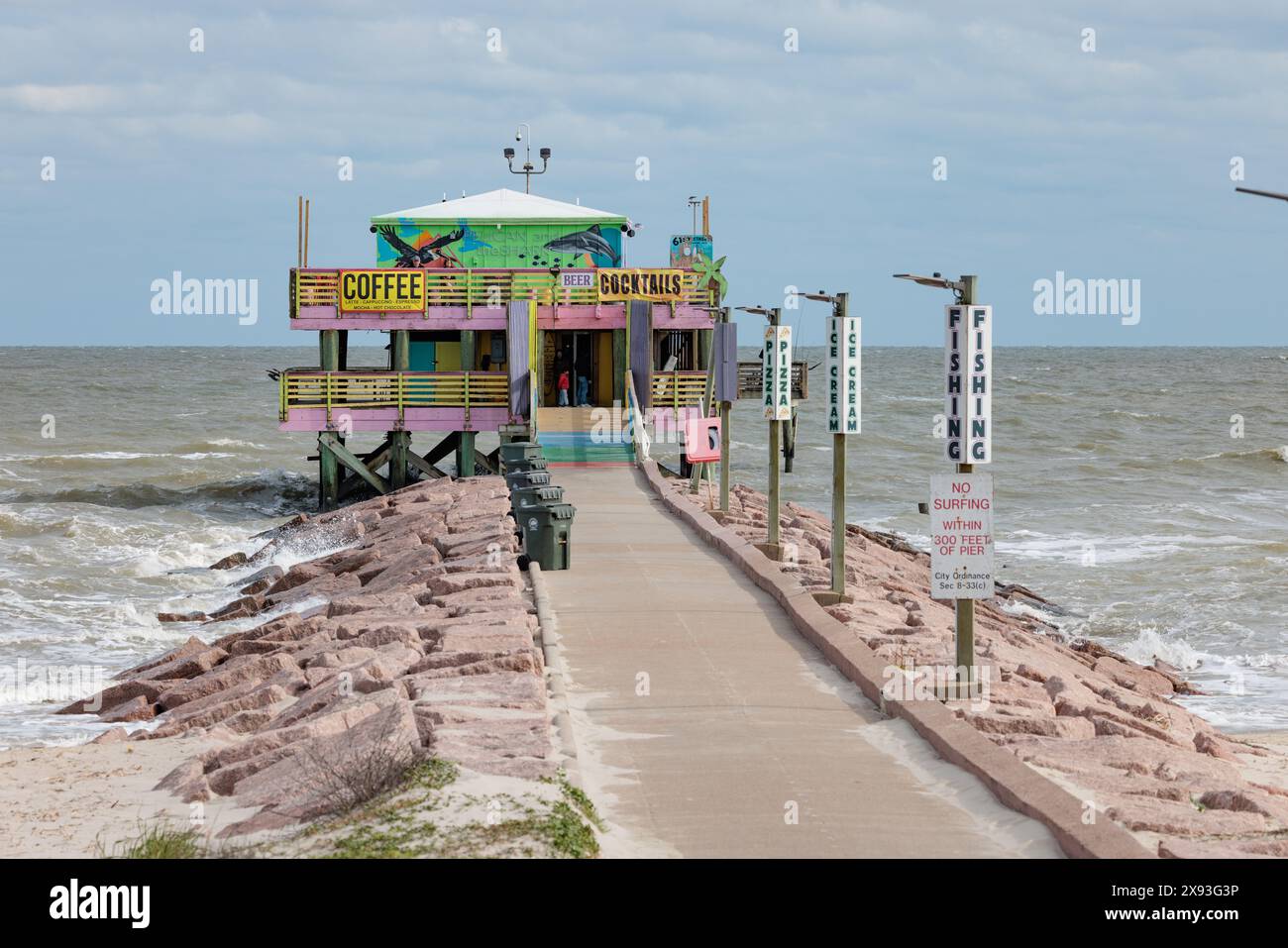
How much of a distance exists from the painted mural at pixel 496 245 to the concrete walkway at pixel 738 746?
2154 cm

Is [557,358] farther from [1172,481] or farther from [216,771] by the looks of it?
[216,771]

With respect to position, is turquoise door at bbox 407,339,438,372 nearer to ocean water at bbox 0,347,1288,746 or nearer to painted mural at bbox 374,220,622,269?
painted mural at bbox 374,220,622,269

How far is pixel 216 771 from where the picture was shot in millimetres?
11008

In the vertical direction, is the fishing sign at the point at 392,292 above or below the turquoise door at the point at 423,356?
above

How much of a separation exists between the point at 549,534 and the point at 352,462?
1796 centimetres

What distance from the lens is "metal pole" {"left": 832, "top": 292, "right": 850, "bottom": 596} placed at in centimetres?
1603

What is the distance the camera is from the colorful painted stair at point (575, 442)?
31.2 metres

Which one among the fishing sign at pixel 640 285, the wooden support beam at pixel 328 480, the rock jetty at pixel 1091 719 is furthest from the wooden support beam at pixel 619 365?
the rock jetty at pixel 1091 719

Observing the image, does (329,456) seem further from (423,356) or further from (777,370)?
(777,370)

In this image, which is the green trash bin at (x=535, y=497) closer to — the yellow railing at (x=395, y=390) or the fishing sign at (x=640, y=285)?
the yellow railing at (x=395, y=390)

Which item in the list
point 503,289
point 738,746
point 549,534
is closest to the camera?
point 738,746

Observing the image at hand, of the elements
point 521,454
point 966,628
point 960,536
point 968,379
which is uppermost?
point 968,379

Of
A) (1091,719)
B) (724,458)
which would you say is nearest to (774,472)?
(724,458)

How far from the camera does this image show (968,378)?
12.0 m
